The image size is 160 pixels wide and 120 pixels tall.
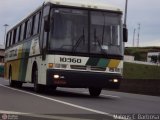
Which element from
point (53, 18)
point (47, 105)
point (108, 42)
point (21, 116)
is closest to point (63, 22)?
point (53, 18)

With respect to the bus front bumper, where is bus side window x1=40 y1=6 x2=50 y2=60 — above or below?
above

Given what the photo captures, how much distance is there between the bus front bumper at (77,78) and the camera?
778 inches

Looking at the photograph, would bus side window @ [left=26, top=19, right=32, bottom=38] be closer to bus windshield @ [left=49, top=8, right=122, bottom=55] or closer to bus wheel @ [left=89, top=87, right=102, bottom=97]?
bus wheel @ [left=89, top=87, right=102, bottom=97]

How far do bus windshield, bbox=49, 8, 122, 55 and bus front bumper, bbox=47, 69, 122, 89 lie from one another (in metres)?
0.79

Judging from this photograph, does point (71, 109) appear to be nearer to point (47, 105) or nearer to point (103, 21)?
point (47, 105)

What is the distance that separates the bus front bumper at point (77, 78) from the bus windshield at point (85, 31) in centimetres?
79

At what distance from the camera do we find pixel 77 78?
1981 centimetres

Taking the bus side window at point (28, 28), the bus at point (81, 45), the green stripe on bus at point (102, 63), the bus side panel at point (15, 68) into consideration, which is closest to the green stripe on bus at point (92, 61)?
the bus at point (81, 45)

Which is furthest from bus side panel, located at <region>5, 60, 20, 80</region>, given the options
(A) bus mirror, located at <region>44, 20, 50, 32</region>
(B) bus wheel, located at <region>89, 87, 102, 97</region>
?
(A) bus mirror, located at <region>44, 20, 50, 32</region>

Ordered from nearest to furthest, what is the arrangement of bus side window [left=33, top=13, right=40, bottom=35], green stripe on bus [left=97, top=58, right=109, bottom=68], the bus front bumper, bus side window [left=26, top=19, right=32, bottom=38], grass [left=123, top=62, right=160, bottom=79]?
the bus front bumper < green stripe on bus [left=97, top=58, right=109, bottom=68] < bus side window [left=33, top=13, right=40, bottom=35] < bus side window [left=26, top=19, right=32, bottom=38] < grass [left=123, top=62, right=160, bottom=79]

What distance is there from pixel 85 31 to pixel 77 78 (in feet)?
5.74

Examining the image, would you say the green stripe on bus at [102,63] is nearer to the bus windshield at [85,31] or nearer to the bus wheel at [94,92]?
the bus windshield at [85,31]

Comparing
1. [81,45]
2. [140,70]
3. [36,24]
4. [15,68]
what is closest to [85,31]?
[81,45]

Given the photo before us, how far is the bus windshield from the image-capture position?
1986 centimetres
